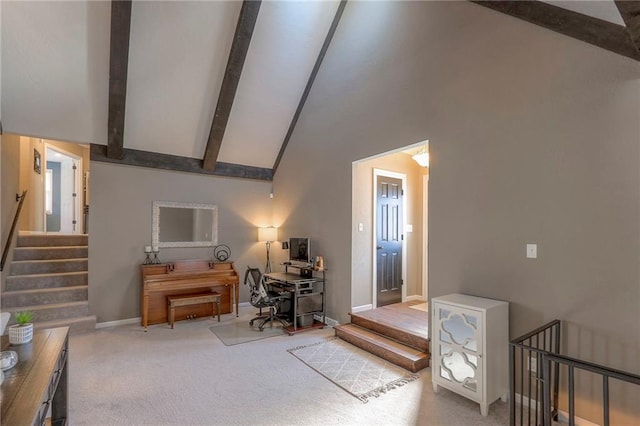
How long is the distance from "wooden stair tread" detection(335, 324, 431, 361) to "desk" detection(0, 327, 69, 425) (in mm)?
2808

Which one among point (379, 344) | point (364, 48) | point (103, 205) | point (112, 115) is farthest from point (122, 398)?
point (364, 48)

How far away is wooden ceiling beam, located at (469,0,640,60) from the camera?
6.86 feet

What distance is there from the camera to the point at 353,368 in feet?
10.4

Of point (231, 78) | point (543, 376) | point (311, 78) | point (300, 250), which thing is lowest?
point (543, 376)

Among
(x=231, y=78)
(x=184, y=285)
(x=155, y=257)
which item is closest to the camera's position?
(x=231, y=78)

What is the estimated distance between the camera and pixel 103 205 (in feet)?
15.2

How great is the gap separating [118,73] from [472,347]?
486 cm

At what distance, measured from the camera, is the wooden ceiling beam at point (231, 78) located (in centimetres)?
379

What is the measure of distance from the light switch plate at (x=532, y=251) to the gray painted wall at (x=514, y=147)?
0.11ft

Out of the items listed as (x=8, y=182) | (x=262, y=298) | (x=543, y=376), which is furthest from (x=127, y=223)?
(x=543, y=376)

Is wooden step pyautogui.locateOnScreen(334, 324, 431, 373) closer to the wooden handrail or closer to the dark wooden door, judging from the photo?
the dark wooden door

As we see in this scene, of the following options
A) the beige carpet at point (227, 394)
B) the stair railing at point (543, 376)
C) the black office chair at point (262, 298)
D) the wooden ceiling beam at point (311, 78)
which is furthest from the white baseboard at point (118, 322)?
the stair railing at point (543, 376)

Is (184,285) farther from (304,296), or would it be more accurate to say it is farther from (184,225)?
(304,296)

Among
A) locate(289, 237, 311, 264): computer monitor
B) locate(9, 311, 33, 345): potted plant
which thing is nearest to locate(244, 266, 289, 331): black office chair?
locate(289, 237, 311, 264): computer monitor
